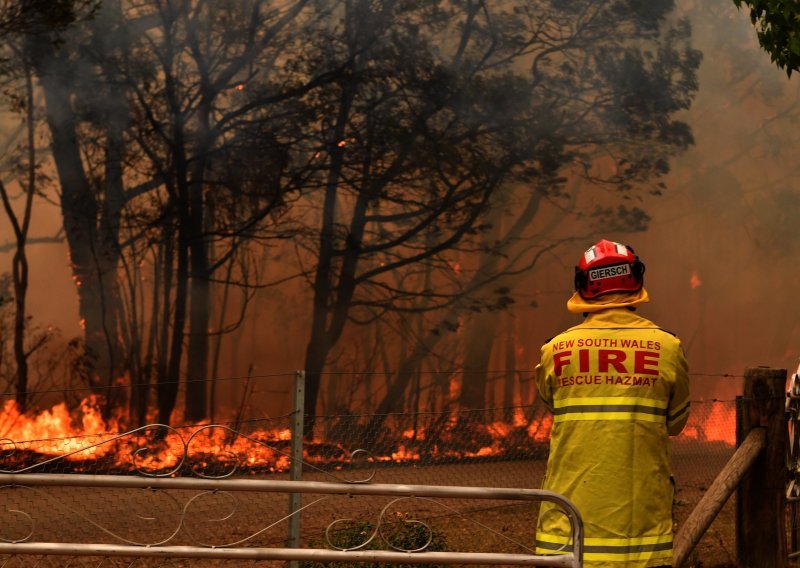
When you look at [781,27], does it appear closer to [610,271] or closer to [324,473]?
[324,473]

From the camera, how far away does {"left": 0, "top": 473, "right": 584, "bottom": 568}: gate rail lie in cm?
326

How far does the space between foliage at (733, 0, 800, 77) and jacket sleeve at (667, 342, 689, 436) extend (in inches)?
202

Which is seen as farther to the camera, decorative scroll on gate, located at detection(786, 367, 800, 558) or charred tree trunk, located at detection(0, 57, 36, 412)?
charred tree trunk, located at detection(0, 57, 36, 412)

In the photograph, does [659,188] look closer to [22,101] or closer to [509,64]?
[509,64]

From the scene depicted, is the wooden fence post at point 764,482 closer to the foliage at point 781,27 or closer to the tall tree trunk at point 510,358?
the foliage at point 781,27

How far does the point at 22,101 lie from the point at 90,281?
6.55 feet

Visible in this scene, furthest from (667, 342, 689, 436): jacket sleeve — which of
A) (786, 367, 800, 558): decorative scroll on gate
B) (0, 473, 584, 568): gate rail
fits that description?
(786, 367, 800, 558): decorative scroll on gate

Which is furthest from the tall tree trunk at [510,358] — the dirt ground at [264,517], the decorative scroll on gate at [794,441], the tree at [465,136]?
the decorative scroll on gate at [794,441]

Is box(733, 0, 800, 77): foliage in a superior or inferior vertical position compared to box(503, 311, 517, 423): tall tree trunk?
superior

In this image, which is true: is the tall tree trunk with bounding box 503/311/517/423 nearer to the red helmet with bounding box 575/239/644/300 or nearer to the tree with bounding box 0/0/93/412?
the tree with bounding box 0/0/93/412

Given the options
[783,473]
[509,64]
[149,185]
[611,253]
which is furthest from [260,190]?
[611,253]

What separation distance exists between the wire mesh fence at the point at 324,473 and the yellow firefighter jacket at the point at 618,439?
1.94m

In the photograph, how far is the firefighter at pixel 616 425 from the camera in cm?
353

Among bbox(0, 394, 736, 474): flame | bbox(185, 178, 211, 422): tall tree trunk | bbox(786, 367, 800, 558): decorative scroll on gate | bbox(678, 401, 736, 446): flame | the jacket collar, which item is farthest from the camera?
bbox(678, 401, 736, 446): flame
